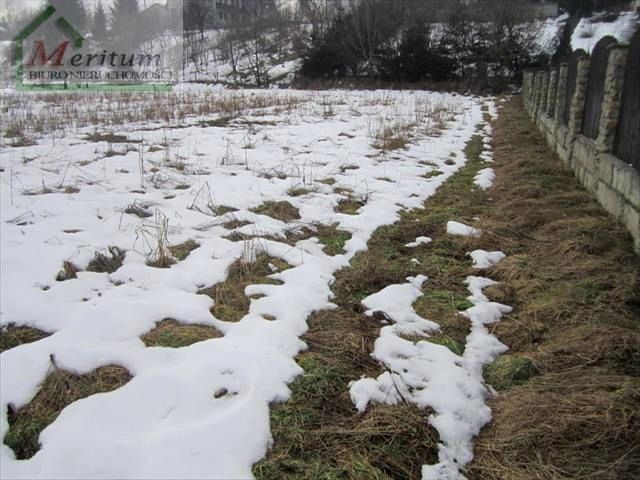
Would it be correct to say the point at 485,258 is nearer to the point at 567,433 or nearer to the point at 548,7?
the point at 567,433

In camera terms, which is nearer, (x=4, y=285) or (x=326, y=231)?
(x=4, y=285)

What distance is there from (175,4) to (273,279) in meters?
61.1

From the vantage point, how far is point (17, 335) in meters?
2.21

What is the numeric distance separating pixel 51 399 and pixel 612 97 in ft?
17.5

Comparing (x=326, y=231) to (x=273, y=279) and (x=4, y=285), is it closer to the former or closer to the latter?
(x=273, y=279)

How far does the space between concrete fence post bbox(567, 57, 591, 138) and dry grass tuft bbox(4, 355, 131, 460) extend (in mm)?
6314

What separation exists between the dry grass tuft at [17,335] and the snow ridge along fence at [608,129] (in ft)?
13.5

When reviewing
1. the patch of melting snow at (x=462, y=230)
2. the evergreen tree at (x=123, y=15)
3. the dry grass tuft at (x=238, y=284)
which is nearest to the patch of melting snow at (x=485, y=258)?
the patch of melting snow at (x=462, y=230)

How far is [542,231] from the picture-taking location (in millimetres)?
3832

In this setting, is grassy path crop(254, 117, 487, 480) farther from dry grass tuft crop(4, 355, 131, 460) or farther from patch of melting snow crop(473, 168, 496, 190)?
patch of melting snow crop(473, 168, 496, 190)

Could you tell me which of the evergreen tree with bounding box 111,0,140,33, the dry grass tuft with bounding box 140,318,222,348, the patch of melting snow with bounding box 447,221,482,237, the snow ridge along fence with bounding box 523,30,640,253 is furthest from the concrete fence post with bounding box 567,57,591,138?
the evergreen tree with bounding box 111,0,140,33

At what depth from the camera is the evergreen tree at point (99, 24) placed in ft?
152

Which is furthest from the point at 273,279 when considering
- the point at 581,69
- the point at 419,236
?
the point at 581,69

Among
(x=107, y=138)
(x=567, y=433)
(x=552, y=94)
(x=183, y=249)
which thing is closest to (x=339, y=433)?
(x=567, y=433)
